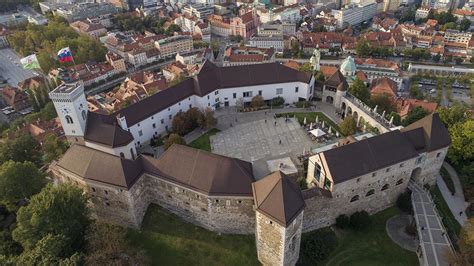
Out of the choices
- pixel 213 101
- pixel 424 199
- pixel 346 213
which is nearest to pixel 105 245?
pixel 346 213

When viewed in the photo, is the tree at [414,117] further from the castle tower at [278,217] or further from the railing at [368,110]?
the castle tower at [278,217]

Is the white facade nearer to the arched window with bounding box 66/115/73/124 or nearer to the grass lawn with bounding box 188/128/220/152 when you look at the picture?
the grass lawn with bounding box 188/128/220/152

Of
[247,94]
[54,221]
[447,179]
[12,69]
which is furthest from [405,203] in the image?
[12,69]

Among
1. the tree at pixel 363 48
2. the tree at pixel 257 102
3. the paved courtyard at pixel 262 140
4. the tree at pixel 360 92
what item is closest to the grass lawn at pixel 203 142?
the paved courtyard at pixel 262 140

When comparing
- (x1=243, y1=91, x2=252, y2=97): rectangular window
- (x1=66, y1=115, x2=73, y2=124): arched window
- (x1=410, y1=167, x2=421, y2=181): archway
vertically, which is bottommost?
(x1=410, y1=167, x2=421, y2=181): archway

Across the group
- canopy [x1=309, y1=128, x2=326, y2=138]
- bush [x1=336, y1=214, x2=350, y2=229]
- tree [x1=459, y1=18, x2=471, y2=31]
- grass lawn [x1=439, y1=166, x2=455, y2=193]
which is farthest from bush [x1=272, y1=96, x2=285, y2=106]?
tree [x1=459, y1=18, x2=471, y2=31]

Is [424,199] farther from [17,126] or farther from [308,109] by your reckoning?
[17,126]
